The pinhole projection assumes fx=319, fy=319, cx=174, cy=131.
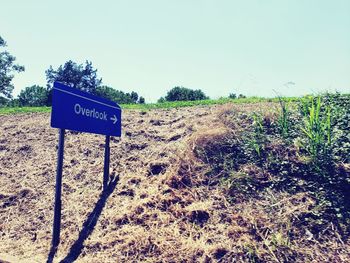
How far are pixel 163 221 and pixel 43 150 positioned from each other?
333 centimetres

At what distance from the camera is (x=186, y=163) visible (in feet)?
16.0

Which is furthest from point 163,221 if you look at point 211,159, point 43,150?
point 43,150

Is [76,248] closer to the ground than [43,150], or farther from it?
closer to the ground

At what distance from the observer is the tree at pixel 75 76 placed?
4609 centimetres

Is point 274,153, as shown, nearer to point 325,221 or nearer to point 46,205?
point 325,221

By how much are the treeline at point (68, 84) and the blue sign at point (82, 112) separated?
4.20 m

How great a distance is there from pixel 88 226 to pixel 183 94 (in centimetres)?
1537

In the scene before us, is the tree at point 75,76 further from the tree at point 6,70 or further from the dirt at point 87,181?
the dirt at point 87,181

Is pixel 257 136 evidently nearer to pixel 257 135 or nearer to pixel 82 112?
pixel 257 135

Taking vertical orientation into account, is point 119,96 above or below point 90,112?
above

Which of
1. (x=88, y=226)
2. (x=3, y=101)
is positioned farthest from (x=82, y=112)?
(x=3, y=101)

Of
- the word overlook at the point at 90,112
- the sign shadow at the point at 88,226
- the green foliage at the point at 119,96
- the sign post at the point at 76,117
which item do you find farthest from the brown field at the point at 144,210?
the green foliage at the point at 119,96

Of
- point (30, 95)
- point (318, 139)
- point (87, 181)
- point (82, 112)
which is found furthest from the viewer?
point (30, 95)

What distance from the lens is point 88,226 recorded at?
409 centimetres
